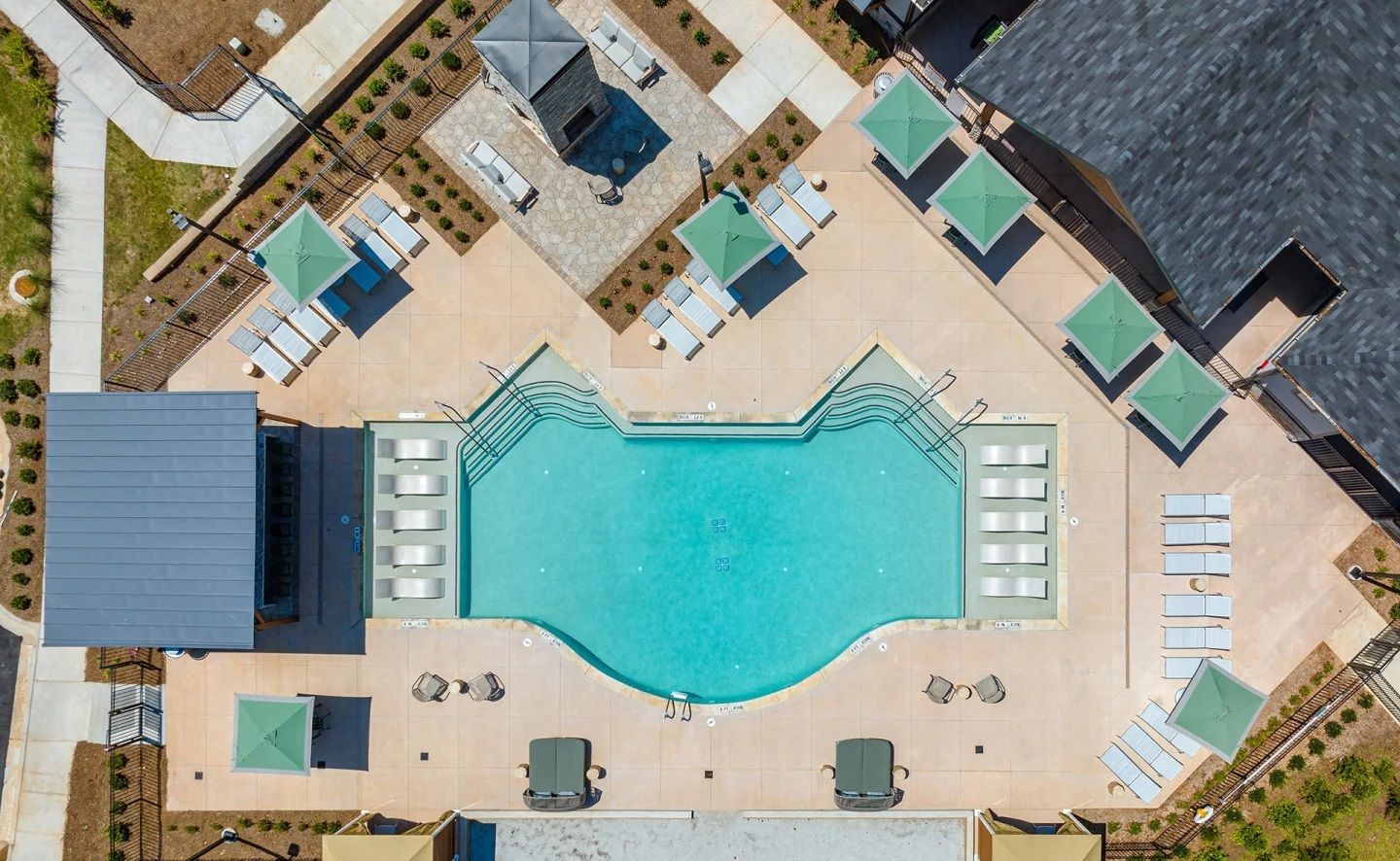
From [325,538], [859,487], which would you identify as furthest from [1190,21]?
[325,538]

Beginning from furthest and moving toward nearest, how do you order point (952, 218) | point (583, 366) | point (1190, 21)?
point (583, 366)
point (952, 218)
point (1190, 21)

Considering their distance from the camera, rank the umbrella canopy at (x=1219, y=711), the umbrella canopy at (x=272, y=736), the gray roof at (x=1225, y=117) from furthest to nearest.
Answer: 1. the umbrella canopy at (x=1219, y=711)
2. the umbrella canopy at (x=272, y=736)
3. the gray roof at (x=1225, y=117)

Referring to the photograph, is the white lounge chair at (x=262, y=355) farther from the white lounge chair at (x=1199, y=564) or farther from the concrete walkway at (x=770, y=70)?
the white lounge chair at (x=1199, y=564)

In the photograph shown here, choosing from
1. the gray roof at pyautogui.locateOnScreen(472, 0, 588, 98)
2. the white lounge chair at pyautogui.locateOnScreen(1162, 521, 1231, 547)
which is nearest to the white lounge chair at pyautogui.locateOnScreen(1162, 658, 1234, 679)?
the white lounge chair at pyautogui.locateOnScreen(1162, 521, 1231, 547)

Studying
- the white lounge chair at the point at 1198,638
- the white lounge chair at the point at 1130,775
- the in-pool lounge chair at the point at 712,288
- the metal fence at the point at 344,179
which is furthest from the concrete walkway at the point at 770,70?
the white lounge chair at the point at 1130,775

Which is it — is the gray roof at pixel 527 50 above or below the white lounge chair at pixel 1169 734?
above

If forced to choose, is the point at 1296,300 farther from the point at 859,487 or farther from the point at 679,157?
the point at 679,157

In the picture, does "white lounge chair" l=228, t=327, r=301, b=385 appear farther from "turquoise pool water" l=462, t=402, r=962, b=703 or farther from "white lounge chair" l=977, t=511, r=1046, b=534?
"white lounge chair" l=977, t=511, r=1046, b=534
